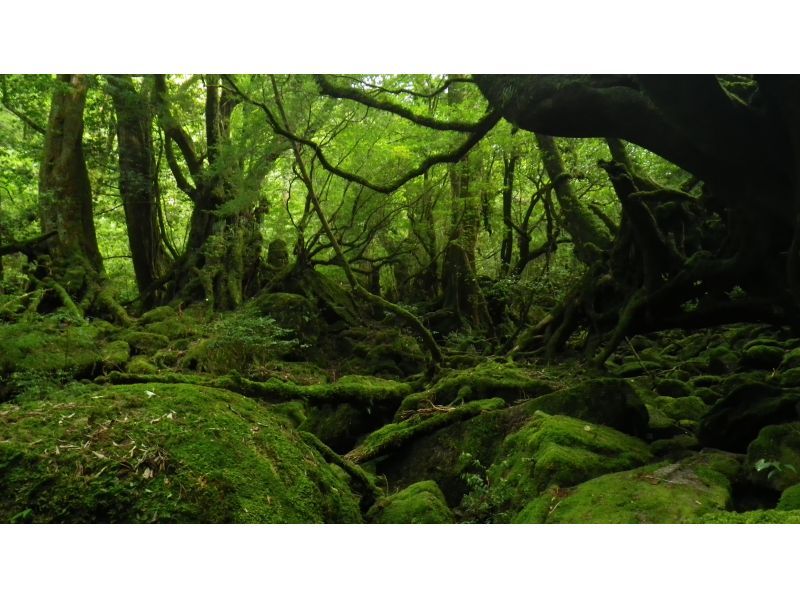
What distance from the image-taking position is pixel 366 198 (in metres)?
13.3

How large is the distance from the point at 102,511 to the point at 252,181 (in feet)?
27.7

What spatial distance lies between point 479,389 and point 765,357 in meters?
3.40

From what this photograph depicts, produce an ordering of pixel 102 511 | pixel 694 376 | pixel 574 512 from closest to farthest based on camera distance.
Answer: pixel 102 511, pixel 574 512, pixel 694 376

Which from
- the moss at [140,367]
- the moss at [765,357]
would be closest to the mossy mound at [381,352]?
the moss at [140,367]

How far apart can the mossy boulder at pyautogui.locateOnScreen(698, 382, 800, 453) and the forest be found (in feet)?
0.08

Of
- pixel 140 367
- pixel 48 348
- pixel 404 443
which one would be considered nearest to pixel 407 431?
pixel 404 443

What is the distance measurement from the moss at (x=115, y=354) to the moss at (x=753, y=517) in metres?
7.29

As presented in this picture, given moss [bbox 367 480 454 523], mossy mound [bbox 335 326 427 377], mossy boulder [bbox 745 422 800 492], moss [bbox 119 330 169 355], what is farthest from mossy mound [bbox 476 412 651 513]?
moss [bbox 119 330 169 355]

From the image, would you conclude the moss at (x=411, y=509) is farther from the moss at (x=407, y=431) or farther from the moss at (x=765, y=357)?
the moss at (x=765, y=357)

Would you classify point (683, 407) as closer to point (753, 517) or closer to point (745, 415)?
point (745, 415)

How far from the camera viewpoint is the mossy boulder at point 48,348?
265 inches

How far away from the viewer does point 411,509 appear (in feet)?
12.6
